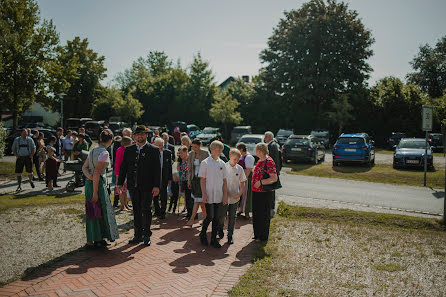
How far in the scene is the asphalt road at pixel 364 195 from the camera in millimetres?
10545

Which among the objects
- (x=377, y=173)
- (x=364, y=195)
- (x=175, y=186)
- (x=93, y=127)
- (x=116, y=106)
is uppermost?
(x=116, y=106)

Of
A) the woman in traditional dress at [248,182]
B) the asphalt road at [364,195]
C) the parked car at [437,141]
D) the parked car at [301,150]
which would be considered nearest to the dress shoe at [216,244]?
the woman in traditional dress at [248,182]

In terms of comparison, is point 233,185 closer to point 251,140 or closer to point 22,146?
point 22,146

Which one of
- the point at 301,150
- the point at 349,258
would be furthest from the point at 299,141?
the point at 349,258

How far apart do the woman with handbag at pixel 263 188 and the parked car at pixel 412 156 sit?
45.7 ft

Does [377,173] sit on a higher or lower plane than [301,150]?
lower

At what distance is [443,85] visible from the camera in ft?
197

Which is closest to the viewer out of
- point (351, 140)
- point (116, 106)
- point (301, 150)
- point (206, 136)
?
point (351, 140)

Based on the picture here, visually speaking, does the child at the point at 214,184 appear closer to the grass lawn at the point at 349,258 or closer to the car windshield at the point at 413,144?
the grass lawn at the point at 349,258

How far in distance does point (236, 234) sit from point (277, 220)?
1600 mm

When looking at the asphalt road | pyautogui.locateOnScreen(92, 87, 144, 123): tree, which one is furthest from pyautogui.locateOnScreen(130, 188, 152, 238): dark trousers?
pyautogui.locateOnScreen(92, 87, 144, 123): tree

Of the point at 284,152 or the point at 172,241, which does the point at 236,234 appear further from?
the point at 284,152

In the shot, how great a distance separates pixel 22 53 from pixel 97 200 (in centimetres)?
1900

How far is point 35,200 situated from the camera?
9.73 m
